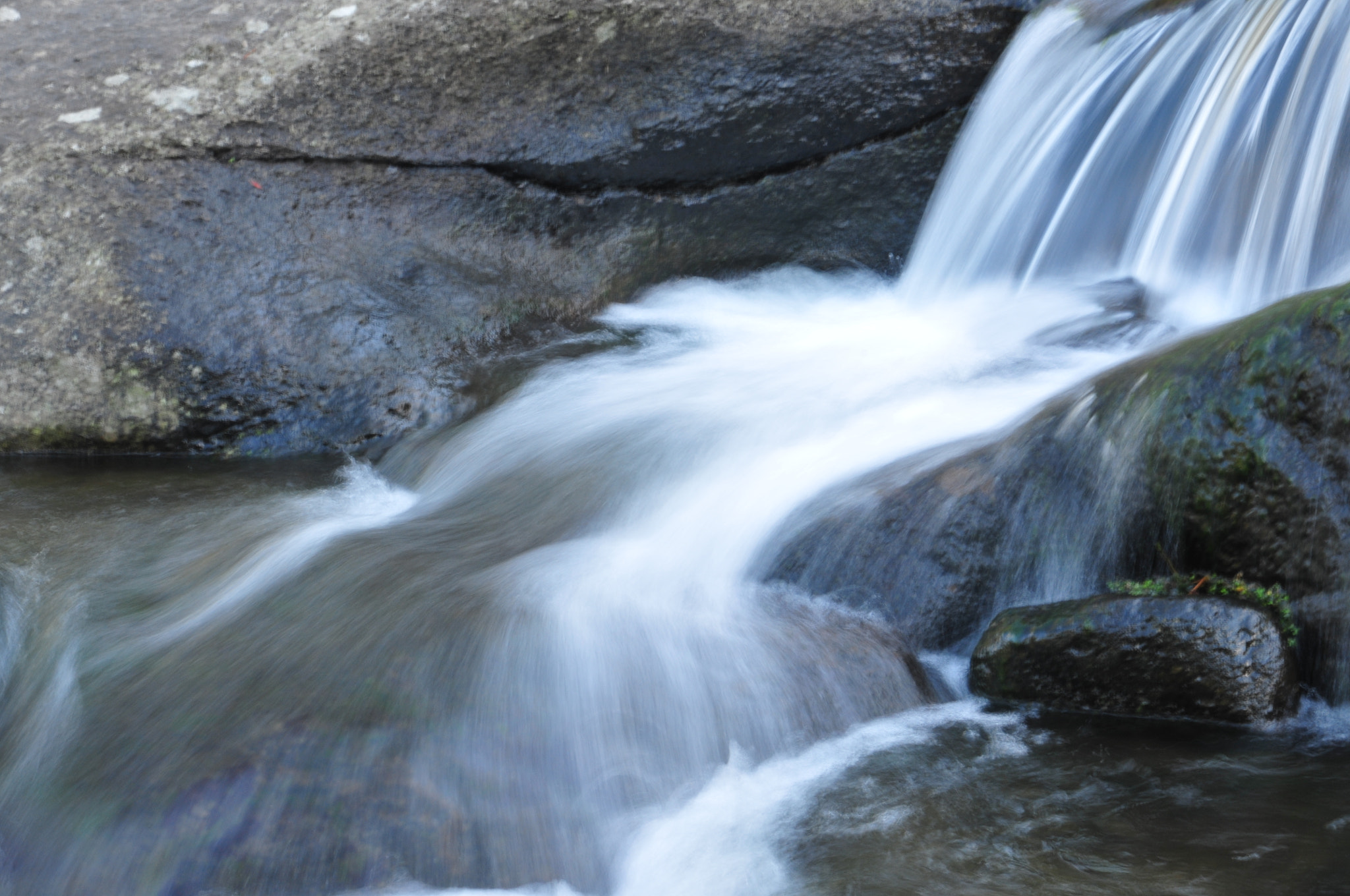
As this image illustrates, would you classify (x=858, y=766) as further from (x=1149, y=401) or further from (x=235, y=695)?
(x=235, y=695)

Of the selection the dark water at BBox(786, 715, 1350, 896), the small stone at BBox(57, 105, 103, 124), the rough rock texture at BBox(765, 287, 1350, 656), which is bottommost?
the dark water at BBox(786, 715, 1350, 896)

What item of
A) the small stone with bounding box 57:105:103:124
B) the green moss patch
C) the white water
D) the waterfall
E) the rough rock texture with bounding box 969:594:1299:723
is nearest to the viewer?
the rough rock texture with bounding box 969:594:1299:723

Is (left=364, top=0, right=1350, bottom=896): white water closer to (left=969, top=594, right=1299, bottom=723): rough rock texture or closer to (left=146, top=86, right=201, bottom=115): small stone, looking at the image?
(left=969, top=594, right=1299, bottom=723): rough rock texture

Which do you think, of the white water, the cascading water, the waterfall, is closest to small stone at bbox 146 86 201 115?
the cascading water

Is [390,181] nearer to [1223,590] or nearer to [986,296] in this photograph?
[986,296]

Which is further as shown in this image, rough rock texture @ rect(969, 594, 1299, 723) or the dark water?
rough rock texture @ rect(969, 594, 1299, 723)

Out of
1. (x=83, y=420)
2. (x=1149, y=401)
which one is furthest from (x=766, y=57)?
(x=83, y=420)

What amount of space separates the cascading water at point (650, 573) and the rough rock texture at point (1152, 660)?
196 millimetres

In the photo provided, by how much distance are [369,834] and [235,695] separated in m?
0.69

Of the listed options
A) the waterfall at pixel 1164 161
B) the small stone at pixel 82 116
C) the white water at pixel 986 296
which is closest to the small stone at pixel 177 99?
the small stone at pixel 82 116

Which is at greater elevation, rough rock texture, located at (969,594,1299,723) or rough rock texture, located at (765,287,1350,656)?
rough rock texture, located at (765,287,1350,656)

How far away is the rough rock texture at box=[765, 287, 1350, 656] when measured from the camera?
9.21ft

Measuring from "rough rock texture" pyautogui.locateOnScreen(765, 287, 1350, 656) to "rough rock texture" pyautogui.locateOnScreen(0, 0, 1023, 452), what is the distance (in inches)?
83.7

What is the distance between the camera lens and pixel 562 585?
134 inches
